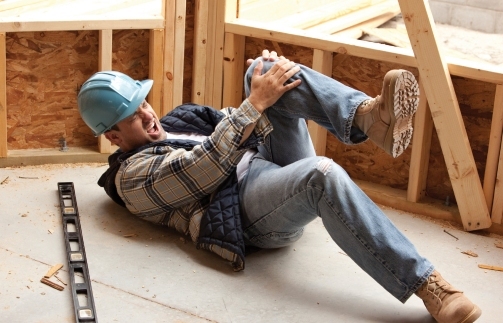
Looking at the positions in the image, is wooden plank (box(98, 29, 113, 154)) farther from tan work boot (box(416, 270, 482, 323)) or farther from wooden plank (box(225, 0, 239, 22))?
tan work boot (box(416, 270, 482, 323))

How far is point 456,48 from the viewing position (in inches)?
234

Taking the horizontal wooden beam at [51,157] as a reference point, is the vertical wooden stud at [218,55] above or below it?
above

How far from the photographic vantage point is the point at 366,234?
114 inches

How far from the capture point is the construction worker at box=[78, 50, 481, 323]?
291 centimetres

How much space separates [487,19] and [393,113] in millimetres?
3906

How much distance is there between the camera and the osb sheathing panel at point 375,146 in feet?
12.5

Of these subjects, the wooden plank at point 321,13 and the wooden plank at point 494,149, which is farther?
the wooden plank at point 321,13

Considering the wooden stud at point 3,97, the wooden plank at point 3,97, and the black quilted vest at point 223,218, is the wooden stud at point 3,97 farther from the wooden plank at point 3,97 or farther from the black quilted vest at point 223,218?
the black quilted vest at point 223,218

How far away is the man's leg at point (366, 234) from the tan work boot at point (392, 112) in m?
0.21

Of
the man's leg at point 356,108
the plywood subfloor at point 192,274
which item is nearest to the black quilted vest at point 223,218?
the plywood subfloor at point 192,274

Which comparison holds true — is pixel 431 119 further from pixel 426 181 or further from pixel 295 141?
pixel 295 141

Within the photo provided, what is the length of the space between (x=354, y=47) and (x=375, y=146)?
55 centimetres

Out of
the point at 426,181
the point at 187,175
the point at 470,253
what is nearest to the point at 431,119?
the point at 426,181

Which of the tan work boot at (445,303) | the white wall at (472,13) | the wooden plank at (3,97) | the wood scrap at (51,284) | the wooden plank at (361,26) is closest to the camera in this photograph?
the tan work boot at (445,303)
